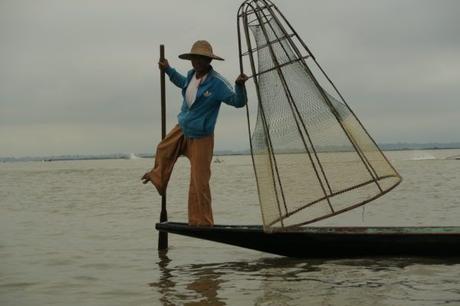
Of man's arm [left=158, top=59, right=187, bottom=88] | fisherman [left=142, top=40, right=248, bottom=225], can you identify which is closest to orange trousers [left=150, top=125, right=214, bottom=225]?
fisherman [left=142, top=40, right=248, bottom=225]

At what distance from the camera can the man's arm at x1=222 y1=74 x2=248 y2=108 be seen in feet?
19.3

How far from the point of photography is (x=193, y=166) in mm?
6430

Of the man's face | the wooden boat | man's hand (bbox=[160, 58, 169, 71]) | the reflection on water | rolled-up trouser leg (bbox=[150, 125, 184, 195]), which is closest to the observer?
the reflection on water

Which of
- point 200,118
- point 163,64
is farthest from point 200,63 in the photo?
point 163,64

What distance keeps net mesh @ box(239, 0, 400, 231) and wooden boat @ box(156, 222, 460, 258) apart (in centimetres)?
23

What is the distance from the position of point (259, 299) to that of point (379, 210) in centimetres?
871

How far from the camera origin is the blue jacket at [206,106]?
6180mm

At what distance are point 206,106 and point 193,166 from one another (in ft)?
2.11

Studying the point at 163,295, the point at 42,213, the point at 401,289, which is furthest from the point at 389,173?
the point at 42,213

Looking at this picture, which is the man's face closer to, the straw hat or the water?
the straw hat

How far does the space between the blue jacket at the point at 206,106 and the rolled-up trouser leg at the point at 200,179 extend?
103mm

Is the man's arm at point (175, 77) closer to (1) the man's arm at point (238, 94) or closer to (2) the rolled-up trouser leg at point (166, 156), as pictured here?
(2) the rolled-up trouser leg at point (166, 156)

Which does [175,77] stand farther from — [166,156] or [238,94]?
[238,94]

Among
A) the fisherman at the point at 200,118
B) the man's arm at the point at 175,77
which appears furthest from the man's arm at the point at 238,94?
the man's arm at the point at 175,77
